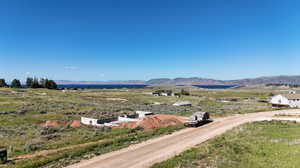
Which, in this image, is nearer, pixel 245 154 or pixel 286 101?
pixel 245 154

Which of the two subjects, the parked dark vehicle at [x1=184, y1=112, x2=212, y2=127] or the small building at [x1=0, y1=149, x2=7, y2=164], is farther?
the parked dark vehicle at [x1=184, y1=112, x2=212, y2=127]

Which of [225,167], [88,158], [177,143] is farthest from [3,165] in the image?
[225,167]

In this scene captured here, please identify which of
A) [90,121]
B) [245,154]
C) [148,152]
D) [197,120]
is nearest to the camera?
[245,154]

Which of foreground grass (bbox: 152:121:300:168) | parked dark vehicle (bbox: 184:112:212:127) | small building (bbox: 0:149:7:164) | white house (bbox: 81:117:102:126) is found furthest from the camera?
Result: white house (bbox: 81:117:102:126)

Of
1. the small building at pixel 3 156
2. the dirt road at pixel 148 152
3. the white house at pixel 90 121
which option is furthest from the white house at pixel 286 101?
the small building at pixel 3 156

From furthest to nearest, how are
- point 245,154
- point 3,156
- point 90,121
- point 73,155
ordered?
point 90,121 < point 73,155 < point 245,154 < point 3,156

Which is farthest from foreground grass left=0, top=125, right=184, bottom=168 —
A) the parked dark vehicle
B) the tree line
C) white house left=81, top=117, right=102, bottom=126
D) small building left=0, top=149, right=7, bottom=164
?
the tree line

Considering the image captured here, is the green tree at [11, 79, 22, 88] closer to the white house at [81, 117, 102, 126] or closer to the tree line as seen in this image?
the tree line

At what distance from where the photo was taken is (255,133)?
20172mm

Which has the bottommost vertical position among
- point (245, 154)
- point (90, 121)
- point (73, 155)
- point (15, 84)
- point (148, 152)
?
point (90, 121)

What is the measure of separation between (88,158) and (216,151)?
9191 mm

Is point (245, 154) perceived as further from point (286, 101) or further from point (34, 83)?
point (34, 83)

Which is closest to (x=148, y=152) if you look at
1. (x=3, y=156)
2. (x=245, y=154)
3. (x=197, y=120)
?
(x=245, y=154)

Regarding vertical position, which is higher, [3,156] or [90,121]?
[3,156]
